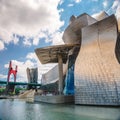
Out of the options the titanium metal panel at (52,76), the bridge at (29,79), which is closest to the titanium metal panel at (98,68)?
the titanium metal panel at (52,76)

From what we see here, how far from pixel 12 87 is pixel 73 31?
170ft

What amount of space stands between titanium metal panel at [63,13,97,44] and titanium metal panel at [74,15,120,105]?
385 centimetres

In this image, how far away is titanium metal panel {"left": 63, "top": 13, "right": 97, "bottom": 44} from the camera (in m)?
35.4

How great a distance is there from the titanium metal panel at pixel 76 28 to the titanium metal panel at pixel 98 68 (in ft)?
12.6

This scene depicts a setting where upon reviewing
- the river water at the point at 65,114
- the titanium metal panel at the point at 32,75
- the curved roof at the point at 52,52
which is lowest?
the river water at the point at 65,114

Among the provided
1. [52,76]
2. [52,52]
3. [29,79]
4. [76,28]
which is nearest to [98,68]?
[76,28]

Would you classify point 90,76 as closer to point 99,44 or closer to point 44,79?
point 99,44

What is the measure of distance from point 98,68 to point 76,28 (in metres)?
12.7

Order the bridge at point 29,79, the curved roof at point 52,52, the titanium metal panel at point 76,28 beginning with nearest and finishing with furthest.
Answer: the titanium metal panel at point 76,28 → the curved roof at point 52,52 → the bridge at point 29,79

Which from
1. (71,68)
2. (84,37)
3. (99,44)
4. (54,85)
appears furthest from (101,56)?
(54,85)

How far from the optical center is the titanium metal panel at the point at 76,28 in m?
35.4

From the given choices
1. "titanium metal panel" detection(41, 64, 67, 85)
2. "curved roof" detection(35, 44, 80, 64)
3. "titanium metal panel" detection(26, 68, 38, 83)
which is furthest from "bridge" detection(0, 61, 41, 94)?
"curved roof" detection(35, 44, 80, 64)

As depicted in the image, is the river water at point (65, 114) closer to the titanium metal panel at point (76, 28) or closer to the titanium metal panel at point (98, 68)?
the titanium metal panel at point (98, 68)

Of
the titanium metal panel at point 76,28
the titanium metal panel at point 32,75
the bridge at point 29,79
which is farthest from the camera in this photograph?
the titanium metal panel at point 32,75
